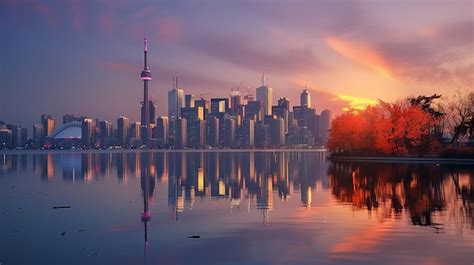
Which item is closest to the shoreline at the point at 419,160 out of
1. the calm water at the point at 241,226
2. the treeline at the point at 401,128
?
the treeline at the point at 401,128

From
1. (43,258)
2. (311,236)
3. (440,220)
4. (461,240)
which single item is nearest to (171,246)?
(43,258)

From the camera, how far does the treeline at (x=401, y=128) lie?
9681 cm

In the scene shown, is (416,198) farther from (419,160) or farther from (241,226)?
(419,160)

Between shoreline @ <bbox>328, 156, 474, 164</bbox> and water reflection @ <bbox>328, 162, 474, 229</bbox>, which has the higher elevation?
shoreline @ <bbox>328, 156, 474, 164</bbox>

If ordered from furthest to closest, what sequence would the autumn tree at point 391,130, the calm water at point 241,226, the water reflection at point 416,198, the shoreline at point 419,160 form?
the autumn tree at point 391,130 < the shoreline at point 419,160 < the water reflection at point 416,198 < the calm water at point 241,226

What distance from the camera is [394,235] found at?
20.9m

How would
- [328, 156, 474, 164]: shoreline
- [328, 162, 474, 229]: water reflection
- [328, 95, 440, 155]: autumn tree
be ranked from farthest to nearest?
[328, 95, 440, 155]: autumn tree, [328, 156, 474, 164]: shoreline, [328, 162, 474, 229]: water reflection

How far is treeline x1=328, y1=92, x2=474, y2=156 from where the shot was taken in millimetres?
96812

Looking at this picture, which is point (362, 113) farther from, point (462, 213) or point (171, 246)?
point (171, 246)

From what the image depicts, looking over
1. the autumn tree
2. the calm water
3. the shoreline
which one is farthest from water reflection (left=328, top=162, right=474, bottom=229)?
the autumn tree

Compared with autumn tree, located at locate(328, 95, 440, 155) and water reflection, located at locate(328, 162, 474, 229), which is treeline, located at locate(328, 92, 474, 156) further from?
water reflection, located at locate(328, 162, 474, 229)

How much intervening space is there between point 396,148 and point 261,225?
8289 cm

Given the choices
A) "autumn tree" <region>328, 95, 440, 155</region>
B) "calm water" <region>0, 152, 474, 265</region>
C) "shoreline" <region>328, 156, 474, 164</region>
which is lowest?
"calm water" <region>0, 152, 474, 265</region>

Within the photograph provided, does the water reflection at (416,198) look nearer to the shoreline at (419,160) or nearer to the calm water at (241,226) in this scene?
the calm water at (241,226)
